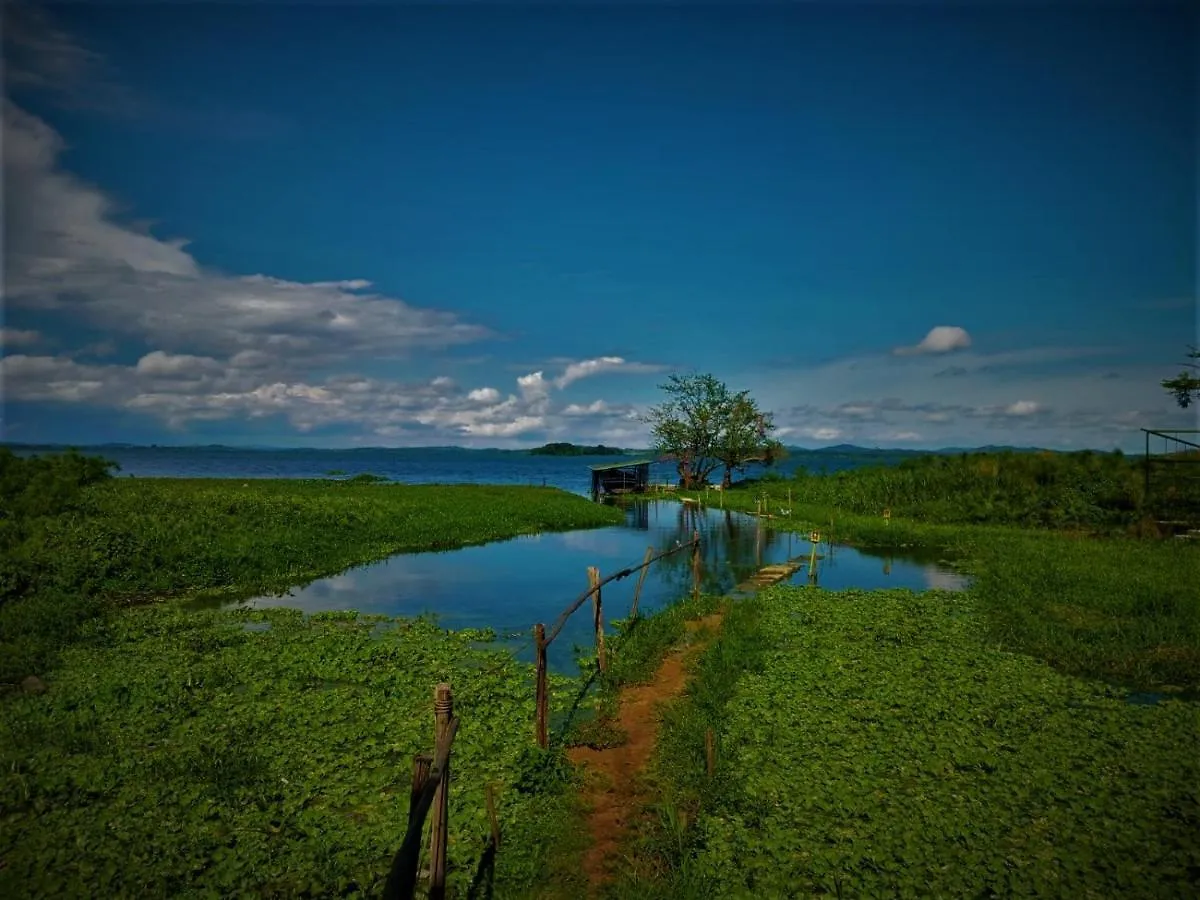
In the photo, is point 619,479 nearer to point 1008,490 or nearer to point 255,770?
point 1008,490

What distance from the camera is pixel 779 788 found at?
7660 millimetres

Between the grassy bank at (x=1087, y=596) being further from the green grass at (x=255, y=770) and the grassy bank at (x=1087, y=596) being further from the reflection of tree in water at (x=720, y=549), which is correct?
the green grass at (x=255, y=770)

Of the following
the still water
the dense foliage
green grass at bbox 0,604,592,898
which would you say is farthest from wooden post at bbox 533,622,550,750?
the dense foliage

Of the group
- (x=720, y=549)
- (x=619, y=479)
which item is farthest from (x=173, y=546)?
(x=619, y=479)

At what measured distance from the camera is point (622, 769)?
8.53m

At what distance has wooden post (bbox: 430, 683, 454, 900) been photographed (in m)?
5.35

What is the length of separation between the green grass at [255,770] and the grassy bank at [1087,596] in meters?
9.22

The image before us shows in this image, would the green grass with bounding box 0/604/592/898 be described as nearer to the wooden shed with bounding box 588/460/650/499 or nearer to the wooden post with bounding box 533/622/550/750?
the wooden post with bounding box 533/622/550/750

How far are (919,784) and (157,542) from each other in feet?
63.0

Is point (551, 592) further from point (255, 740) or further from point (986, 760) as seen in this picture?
point (986, 760)

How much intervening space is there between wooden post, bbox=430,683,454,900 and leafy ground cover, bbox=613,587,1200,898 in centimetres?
170

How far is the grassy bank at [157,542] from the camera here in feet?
→ 45.2

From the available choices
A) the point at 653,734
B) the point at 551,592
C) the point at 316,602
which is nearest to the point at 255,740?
the point at 653,734

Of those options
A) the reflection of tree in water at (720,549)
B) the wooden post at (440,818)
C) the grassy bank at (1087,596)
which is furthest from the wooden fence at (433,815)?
the reflection of tree in water at (720,549)
